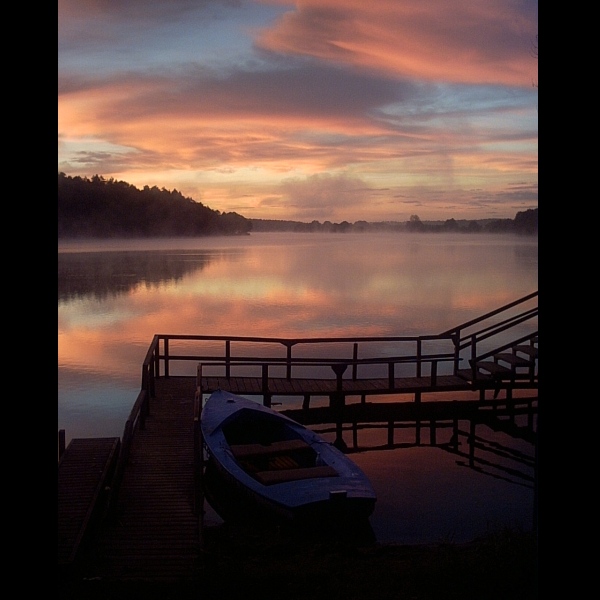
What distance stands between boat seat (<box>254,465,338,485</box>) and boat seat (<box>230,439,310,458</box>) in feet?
3.13

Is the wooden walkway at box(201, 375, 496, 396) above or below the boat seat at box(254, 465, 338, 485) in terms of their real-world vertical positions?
above

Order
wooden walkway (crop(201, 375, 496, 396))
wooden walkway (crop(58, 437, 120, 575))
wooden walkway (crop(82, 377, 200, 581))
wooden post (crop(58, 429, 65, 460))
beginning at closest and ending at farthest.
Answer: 1. wooden walkway (crop(82, 377, 200, 581))
2. wooden walkway (crop(58, 437, 120, 575))
3. wooden post (crop(58, 429, 65, 460))
4. wooden walkway (crop(201, 375, 496, 396))

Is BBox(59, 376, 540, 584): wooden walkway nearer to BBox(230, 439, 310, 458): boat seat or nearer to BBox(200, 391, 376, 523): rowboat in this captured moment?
BBox(200, 391, 376, 523): rowboat

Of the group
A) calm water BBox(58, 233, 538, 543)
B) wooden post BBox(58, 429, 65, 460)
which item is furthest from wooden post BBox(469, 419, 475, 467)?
wooden post BBox(58, 429, 65, 460)

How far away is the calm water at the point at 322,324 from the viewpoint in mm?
13906

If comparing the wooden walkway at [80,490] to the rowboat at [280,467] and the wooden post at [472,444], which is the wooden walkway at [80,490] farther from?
the wooden post at [472,444]

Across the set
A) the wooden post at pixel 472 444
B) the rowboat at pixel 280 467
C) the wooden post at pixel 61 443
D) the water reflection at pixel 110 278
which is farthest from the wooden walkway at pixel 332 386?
the water reflection at pixel 110 278

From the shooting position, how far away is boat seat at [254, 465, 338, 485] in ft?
35.4

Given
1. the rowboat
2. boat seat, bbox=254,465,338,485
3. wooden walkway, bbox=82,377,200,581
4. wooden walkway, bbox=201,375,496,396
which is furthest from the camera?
wooden walkway, bbox=201,375,496,396

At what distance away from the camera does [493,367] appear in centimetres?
1789
